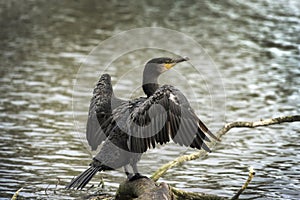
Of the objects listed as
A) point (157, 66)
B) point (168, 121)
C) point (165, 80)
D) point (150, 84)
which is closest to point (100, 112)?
point (150, 84)

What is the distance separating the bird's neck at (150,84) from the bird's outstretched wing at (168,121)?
55cm

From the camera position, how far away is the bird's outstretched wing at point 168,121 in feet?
22.5

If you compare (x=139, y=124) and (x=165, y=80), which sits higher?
(x=139, y=124)

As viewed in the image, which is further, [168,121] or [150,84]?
[150,84]

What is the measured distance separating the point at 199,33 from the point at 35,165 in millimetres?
10215

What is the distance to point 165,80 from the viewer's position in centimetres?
1447

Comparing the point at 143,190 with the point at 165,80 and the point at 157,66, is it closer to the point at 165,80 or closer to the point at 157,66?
the point at 157,66

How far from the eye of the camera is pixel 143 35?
746 inches

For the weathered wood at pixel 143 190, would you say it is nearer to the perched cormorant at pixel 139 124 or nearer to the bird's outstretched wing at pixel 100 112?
the perched cormorant at pixel 139 124

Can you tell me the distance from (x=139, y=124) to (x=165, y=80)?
757 centimetres

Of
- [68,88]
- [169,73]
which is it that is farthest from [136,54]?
[68,88]

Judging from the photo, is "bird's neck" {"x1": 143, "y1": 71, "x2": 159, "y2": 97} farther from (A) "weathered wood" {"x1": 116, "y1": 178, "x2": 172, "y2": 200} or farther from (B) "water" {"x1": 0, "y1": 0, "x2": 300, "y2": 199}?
(B) "water" {"x1": 0, "y1": 0, "x2": 300, "y2": 199}

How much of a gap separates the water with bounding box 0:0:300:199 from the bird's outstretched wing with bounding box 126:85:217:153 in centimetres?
196

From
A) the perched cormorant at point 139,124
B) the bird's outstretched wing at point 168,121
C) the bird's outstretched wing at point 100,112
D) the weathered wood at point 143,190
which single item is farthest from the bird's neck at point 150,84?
the weathered wood at point 143,190
